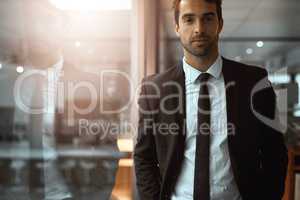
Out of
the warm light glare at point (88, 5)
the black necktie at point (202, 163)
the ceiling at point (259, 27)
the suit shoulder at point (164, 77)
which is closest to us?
the black necktie at point (202, 163)

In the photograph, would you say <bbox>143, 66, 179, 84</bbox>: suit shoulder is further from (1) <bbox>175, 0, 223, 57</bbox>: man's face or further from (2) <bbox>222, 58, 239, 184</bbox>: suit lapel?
(2) <bbox>222, 58, 239, 184</bbox>: suit lapel

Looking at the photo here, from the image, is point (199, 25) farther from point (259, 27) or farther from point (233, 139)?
point (259, 27)

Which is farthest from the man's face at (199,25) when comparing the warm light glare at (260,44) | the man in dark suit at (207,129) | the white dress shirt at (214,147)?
Result: the warm light glare at (260,44)

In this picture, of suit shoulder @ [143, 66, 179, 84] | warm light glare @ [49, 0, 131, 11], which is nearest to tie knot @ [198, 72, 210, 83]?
suit shoulder @ [143, 66, 179, 84]

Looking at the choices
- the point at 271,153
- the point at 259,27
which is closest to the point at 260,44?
the point at 259,27

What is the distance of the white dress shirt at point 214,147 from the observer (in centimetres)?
140

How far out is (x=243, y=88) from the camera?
4.94ft

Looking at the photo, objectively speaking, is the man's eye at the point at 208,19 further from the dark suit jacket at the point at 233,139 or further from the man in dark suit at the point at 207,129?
the dark suit jacket at the point at 233,139

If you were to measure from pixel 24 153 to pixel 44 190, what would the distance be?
369 mm

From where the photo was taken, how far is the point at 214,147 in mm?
1424

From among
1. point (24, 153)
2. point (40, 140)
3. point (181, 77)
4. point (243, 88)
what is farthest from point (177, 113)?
point (24, 153)

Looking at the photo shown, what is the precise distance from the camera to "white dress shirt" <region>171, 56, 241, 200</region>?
140 cm

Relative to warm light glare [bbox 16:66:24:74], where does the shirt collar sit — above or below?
below

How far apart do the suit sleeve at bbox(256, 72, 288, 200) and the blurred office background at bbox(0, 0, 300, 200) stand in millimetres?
669
